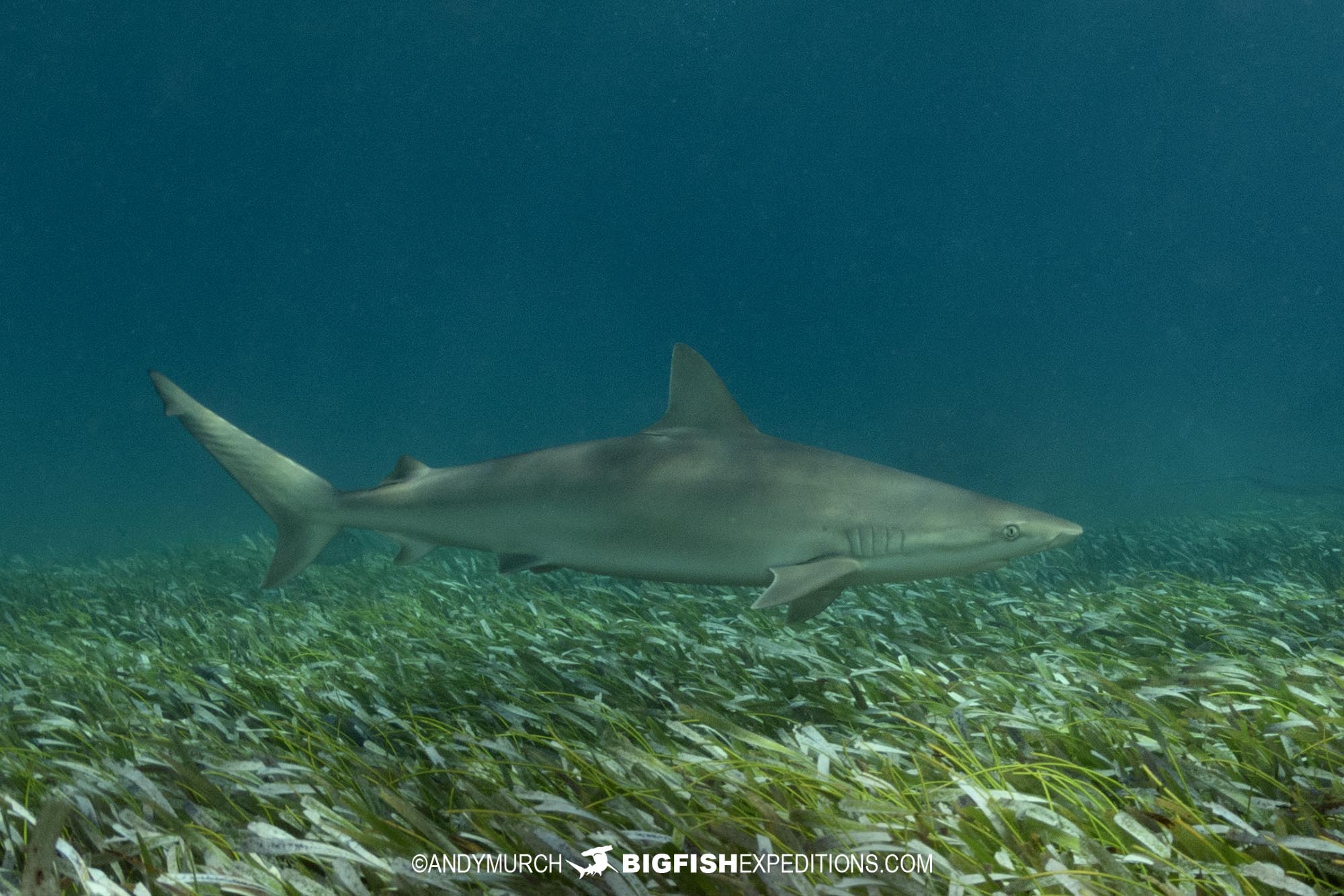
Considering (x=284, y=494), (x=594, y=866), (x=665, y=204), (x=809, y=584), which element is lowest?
(x=594, y=866)

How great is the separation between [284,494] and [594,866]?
169 inches

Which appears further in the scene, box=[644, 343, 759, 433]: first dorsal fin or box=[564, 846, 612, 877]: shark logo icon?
box=[644, 343, 759, 433]: first dorsal fin

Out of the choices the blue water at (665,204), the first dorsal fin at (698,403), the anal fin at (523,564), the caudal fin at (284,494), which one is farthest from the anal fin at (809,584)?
the blue water at (665,204)

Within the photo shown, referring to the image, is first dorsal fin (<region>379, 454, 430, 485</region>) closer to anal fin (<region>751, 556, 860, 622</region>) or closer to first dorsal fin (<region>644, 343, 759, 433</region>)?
first dorsal fin (<region>644, 343, 759, 433</region>)

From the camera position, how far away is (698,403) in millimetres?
5371

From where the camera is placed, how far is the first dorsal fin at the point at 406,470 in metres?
5.45

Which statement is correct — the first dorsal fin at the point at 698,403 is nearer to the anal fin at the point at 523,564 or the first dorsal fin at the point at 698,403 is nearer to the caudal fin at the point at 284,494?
the anal fin at the point at 523,564

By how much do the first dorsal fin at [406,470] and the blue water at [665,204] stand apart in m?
65.8

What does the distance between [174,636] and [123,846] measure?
4251 mm

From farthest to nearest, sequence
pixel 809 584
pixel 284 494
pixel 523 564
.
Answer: pixel 284 494
pixel 523 564
pixel 809 584

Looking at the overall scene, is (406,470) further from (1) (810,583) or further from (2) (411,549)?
(1) (810,583)

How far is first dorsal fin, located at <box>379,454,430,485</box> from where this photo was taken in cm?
545

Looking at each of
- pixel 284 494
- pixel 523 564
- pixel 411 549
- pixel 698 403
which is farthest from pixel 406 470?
pixel 698 403

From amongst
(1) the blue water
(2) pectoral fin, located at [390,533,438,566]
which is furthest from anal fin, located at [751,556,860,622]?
(1) the blue water
